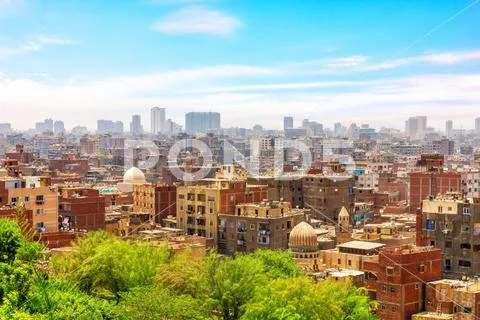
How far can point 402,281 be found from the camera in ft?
45.8

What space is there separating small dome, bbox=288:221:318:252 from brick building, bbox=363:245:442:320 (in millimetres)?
3566

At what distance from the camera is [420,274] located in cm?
1430

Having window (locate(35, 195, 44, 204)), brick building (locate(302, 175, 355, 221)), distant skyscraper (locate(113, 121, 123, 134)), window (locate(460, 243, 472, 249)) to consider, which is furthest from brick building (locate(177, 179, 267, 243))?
distant skyscraper (locate(113, 121, 123, 134))

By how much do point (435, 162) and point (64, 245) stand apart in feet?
64.9

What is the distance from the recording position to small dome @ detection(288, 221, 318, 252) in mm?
17938

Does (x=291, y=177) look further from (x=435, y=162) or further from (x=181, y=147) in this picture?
(x=181, y=147)

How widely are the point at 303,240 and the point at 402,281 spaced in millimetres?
4218

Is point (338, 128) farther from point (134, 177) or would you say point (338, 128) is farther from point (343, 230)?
point (343, 230)

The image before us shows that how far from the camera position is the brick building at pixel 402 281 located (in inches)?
550

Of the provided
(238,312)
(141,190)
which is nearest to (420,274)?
→ (238,312)

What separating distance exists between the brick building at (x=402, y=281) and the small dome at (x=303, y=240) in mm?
3566

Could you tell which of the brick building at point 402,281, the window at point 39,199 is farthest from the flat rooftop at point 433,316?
the window at point 39,199

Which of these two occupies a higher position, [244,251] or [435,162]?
[435,162]

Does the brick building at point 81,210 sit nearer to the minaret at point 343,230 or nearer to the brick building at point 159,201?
the brick building at point 159,201
